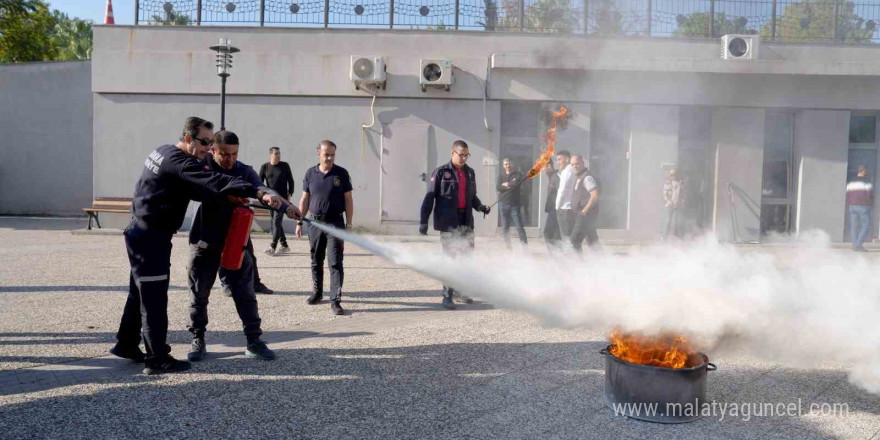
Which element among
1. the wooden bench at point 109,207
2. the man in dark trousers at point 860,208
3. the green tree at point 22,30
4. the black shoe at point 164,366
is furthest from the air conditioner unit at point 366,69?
the green tree at point 22,30

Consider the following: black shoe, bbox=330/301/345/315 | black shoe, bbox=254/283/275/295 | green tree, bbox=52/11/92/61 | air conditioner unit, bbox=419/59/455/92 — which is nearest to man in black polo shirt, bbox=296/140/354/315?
black shoe, bbox=330/301/345/315

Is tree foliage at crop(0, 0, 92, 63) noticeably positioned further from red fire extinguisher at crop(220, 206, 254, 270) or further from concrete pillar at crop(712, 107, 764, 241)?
red fire extinguisher at crop(220, 206, 254, 270)

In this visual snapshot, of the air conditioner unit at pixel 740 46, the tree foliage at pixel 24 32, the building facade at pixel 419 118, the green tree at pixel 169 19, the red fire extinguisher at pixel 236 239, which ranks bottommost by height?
the red fire extinguisher at pixel 236 239

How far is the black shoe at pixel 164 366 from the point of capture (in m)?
4.97

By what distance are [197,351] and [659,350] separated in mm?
3636

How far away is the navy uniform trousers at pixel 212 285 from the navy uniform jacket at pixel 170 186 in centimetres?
52

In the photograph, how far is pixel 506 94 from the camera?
15.8 m

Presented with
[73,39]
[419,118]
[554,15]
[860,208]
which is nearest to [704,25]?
[860,208]

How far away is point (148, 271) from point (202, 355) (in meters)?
0.91

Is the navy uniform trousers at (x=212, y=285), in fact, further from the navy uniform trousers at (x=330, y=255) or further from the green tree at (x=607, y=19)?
the green tree at (x=607, y=19)

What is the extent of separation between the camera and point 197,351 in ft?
17.7

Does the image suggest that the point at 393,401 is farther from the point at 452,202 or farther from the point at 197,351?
the point at 452,202

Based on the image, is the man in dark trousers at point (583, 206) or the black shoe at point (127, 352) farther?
the man in dark trousers at point (583, 206)

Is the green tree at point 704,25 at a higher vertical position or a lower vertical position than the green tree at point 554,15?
higher
